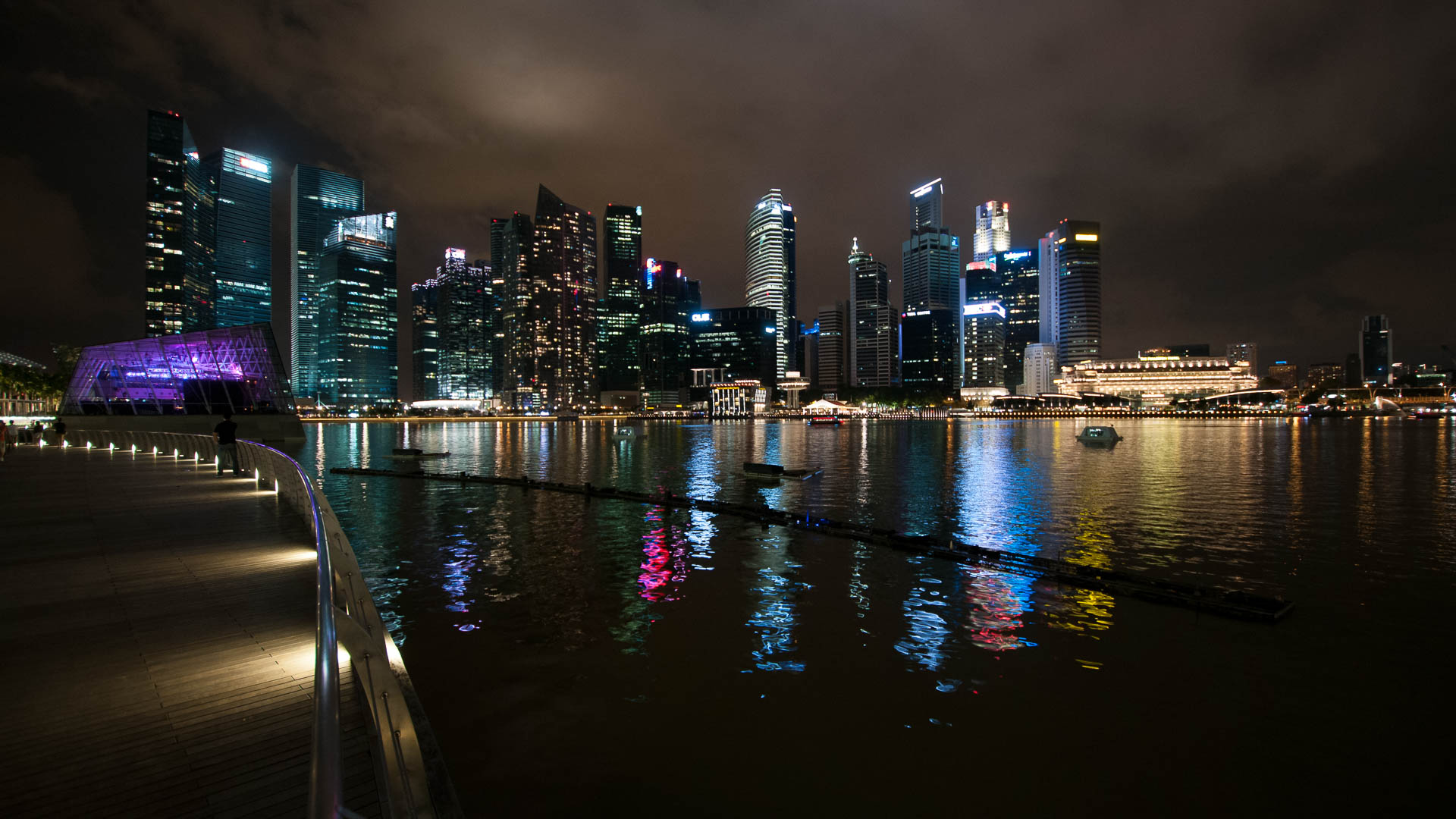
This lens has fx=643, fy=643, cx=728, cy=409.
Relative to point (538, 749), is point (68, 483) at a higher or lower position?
higher

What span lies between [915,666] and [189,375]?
8246cm

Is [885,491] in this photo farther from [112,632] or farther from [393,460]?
[393,460]

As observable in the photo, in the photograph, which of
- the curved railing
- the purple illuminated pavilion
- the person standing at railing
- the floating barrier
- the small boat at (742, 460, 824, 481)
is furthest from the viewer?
the purple illuminated pavilion

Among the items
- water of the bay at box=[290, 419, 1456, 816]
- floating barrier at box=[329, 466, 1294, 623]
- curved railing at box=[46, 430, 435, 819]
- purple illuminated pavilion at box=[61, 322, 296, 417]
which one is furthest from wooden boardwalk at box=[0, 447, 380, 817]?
purple illuminated pavilion at box=[61, 322, 296, 417]

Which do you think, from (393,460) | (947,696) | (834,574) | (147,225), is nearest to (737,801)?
(947,696)

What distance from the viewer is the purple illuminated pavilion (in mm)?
66375

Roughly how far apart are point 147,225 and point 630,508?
23665 cm

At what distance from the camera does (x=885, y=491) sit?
109 feet

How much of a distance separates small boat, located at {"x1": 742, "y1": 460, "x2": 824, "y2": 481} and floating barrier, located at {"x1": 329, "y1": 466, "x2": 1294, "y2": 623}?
920 cm

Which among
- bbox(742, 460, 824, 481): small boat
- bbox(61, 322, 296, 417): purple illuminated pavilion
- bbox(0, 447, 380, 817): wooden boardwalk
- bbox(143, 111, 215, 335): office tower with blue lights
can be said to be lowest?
bbox(742, 460, 824, 481): small boat

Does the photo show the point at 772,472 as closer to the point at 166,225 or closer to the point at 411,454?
the point at 411,454

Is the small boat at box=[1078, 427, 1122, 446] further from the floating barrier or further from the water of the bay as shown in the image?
the floating barrier

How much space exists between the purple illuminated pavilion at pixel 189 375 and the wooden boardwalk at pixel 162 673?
212ft

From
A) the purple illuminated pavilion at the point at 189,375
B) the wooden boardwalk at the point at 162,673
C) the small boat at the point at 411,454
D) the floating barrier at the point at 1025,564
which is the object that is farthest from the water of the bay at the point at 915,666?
the purple illuminated pavilion at the point at 189,375
